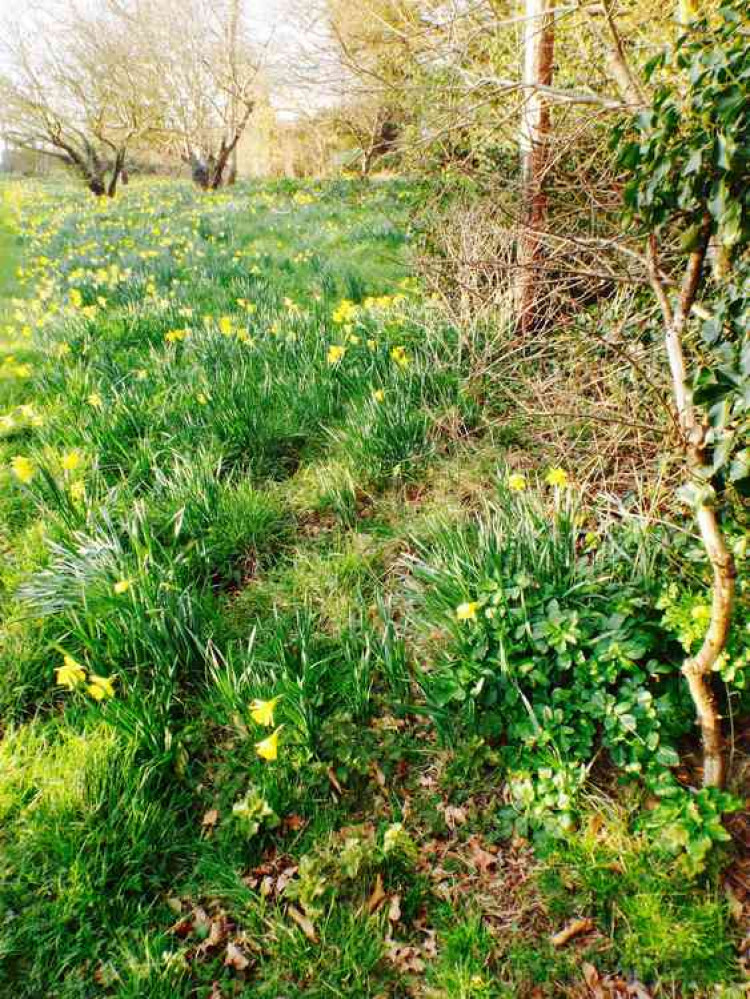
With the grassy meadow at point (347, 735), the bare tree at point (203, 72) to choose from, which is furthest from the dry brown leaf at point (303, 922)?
the bare tree at point (203, 72)

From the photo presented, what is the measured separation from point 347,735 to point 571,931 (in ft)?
2.95

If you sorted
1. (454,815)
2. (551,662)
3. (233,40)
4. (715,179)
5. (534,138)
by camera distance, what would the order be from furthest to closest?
(233,40) → (534,138) → (551,662) → (454,815) → (715,179)

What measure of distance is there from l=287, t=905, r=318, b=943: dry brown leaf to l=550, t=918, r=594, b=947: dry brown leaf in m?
0.70

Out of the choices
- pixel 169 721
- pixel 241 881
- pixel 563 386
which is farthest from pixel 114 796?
pixel 563 386

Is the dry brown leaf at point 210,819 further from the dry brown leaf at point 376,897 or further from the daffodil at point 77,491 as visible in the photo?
the daffodil at point 77,491

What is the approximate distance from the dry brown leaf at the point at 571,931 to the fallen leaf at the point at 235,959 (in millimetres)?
895

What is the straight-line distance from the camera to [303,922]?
174 centimetres

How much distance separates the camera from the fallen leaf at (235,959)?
168 centimetres

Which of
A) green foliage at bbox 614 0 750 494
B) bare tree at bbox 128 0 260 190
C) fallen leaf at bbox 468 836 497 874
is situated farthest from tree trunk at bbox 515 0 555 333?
bare tree at bbox 128 0 260 190

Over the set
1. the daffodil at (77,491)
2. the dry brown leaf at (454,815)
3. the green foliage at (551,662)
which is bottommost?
the dry brown leaf at (454,815)

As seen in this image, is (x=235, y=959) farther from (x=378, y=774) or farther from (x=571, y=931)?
(x=571, y=931)

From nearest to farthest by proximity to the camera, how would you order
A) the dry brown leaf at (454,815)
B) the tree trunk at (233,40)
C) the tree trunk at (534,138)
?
the dry brown leaf at (454,815) < the tree trunk at (534,138) < the tree trunk at (233,40)

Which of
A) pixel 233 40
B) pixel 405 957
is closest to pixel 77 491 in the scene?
pixel 405 957

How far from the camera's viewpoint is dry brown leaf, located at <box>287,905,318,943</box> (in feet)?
5.62
